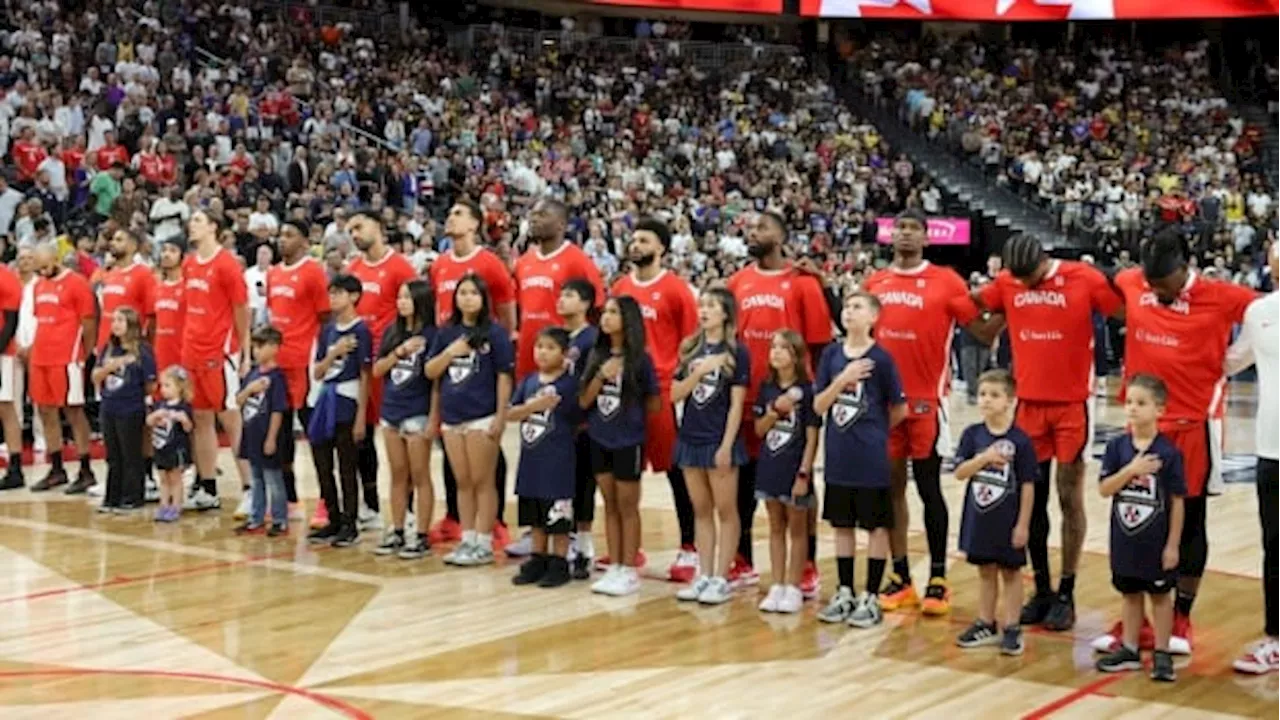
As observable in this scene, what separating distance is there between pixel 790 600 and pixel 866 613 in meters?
0.38

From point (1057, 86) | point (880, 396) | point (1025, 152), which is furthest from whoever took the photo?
point (1057, 86)

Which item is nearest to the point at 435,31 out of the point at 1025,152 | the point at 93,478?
the point at 1025,152

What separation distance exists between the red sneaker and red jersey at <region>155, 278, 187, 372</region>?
2.06 metres

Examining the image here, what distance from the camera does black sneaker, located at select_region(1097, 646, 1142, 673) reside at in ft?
19.6

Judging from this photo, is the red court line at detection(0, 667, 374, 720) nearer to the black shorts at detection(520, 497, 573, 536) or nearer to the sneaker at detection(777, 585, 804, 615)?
the black shorts at detection(520, 497, 573, 536)

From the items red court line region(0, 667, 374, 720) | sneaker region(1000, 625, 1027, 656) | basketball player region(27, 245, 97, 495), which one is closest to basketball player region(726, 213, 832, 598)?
sneaker region(1000, 625, 1027, 656)

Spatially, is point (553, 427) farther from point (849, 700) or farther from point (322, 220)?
point (322, 220)

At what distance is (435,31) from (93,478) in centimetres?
1766

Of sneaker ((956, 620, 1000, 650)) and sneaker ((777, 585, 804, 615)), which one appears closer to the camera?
sneaker ((956, 620, 1000, 650))

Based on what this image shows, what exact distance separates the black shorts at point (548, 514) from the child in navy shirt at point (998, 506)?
6.33ft

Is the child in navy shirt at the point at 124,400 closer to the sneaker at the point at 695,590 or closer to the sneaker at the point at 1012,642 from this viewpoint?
the sneaker at the point at 695,590

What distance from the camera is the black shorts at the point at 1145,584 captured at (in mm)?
5828

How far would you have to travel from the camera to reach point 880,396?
6.64 metres

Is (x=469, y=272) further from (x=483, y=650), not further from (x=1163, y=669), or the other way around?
(x=1163, y=669)
